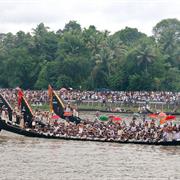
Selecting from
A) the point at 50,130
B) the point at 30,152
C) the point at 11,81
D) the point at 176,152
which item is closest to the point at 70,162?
the point at 30,152

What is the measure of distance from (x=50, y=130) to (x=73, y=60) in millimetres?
40883

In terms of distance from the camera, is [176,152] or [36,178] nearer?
[36,178]

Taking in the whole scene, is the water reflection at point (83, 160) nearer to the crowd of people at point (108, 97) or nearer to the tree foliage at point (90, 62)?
the crowd of people at point (108, 97)

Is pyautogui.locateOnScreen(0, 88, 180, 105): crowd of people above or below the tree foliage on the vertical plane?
below

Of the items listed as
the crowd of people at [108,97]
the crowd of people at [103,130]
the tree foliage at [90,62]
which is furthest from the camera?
the tree foliage at [90,62]

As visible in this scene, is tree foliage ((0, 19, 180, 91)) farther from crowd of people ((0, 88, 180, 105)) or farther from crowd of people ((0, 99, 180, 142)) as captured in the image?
crowd of people ((0, 99, 180, 142))

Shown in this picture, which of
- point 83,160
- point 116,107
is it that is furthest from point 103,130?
point 116,107

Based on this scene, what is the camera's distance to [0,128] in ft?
171

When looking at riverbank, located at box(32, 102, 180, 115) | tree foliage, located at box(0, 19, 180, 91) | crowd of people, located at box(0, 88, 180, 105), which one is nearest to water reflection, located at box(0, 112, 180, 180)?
riverbank, located at box(32, 102, 180, 115)

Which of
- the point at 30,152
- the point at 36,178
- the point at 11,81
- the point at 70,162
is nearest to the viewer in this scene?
the point at 36,178

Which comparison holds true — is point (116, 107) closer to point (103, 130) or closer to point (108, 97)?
point (108, 97)

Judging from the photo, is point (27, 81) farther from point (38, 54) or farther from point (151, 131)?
point (151, 131)

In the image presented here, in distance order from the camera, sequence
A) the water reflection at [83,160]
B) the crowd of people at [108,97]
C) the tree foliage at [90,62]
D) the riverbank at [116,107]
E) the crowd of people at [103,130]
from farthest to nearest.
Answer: the tree foliage at [90,62] → the crowd of people at [108,97] → the riverbank at [116,107] → the crowd of people at [103,130] → the water reflection at [83,160]

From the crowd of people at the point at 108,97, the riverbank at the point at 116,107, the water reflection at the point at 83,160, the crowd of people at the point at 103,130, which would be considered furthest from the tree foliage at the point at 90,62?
the water reflection at the point at 83,160
